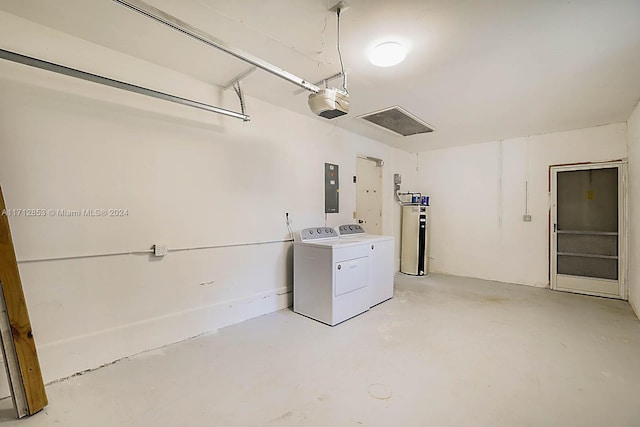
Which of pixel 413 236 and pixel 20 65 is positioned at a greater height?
pixel 20 65

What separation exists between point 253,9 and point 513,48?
196cm

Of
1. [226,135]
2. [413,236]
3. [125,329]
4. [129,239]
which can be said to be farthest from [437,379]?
[413,236]

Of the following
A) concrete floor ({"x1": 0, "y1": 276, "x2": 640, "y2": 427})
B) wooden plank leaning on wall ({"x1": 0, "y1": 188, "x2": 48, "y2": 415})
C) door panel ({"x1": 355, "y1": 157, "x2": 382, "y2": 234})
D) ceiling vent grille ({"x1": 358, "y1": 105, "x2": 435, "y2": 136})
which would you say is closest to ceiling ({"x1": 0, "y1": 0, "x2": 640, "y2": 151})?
ceiling vent grille ({"x1": 358, "y1": 105, "x2": 435, "y2": 136})

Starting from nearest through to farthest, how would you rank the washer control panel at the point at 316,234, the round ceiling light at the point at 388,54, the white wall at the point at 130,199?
1. the white wall at the point at 130,199
2. the round ceiling light at the point at 388,54
3. the washer control panel at the point at 316,234

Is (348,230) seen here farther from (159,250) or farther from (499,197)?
(499,197)

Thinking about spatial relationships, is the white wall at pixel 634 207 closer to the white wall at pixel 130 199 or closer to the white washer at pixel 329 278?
the white washer at pixel 329 278

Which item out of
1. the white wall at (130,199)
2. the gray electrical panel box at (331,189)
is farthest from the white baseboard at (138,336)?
the gray electrical panel box at (331,189)

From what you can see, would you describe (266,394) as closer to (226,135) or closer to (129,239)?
(129,239)

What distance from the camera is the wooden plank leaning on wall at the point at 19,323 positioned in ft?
5.70

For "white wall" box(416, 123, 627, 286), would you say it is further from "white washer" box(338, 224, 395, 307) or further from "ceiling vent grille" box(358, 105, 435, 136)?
"white washer" box(338, 224, 395, 307)

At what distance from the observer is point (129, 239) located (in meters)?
2.41

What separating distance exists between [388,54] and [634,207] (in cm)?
389

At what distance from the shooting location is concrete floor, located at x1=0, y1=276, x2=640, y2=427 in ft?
5.61

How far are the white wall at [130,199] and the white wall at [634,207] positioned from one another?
166 inches
